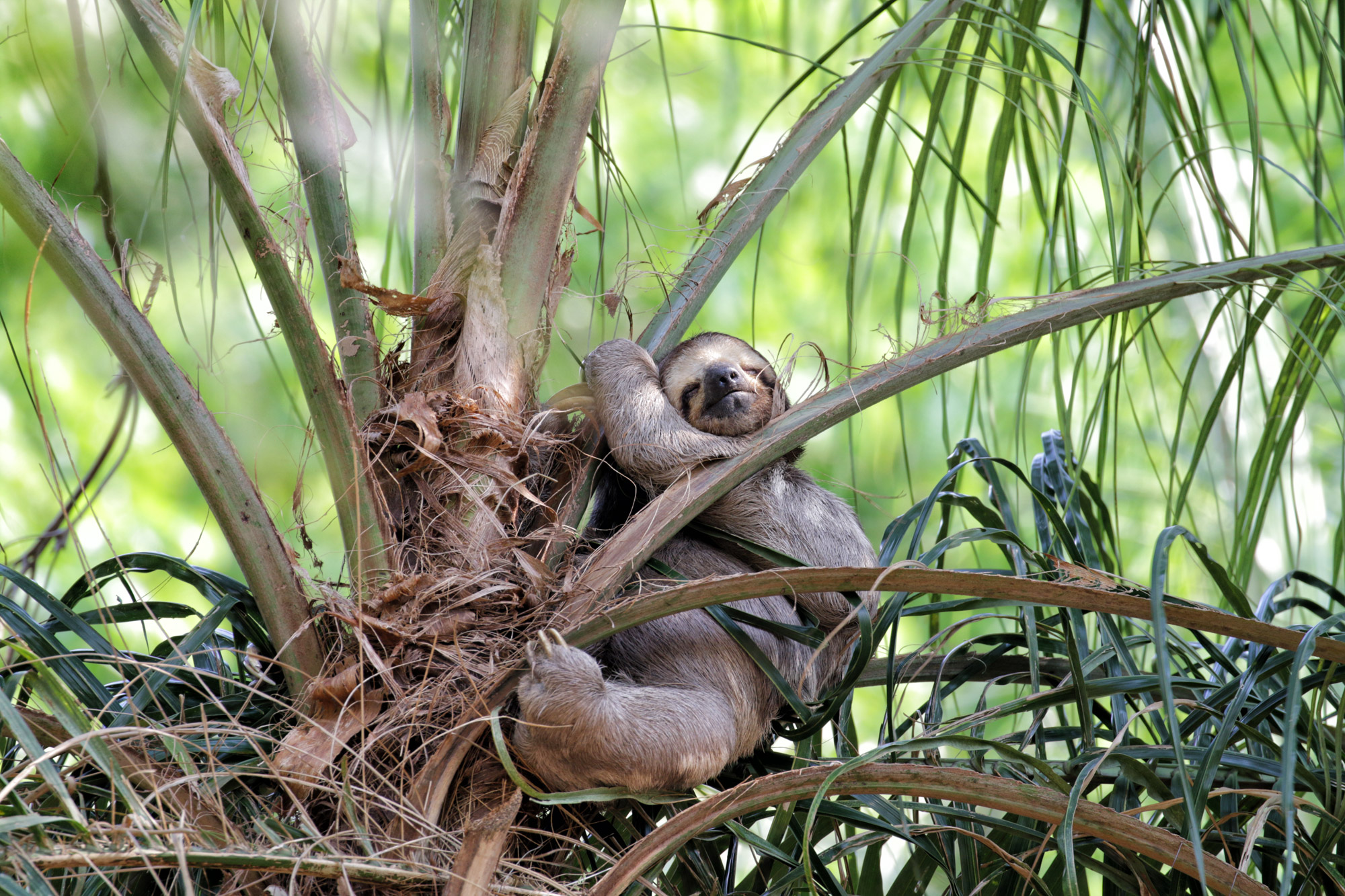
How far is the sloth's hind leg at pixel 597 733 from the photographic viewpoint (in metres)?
1.23

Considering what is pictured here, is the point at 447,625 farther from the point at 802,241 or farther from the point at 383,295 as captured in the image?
the point at 802,241

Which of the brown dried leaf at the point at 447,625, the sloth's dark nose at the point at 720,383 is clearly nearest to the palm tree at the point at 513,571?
the brown dried leaf at the point at 447,625

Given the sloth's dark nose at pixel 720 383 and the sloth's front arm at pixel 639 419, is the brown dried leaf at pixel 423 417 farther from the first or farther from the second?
the sloth's dark nose at pixel 720 383

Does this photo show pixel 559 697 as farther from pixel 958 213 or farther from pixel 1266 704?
pixel 958 213

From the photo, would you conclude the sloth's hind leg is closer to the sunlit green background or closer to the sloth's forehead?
the sunlit green background

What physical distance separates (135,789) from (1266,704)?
1289mm

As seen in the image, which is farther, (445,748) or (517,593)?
(517,593)

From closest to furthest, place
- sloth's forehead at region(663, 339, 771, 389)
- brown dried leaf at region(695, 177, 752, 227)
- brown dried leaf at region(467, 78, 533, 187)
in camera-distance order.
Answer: brown dried leaf at region(467, 78, 533, 187) < brown dried leaf at region(695, 177, 752, 227) < sloth's forehead at region(663, 339, 771, 389)

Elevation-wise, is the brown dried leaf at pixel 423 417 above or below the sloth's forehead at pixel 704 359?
below

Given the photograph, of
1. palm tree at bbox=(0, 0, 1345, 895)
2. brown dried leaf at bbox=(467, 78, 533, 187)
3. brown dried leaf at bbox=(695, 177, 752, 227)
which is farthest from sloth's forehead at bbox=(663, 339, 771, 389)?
brown dried leaf at bbox=(467, 78, 533, 187)

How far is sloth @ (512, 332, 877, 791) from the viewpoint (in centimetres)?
125

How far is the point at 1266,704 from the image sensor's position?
1.27 metres

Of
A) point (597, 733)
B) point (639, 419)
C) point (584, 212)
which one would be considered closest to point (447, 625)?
point (597, 733)

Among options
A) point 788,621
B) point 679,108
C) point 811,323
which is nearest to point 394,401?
point 788,621
